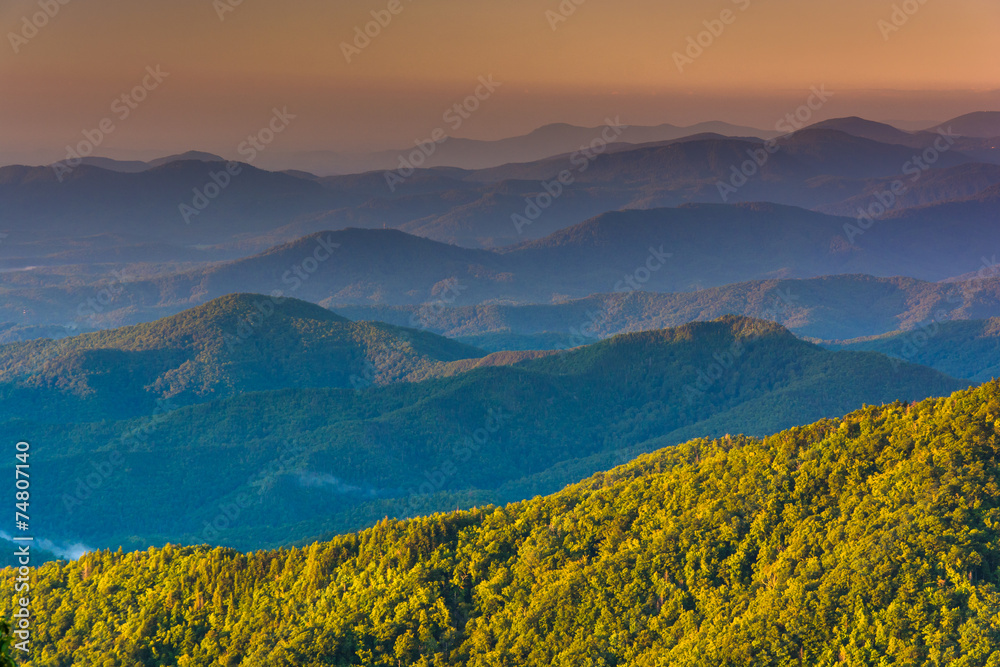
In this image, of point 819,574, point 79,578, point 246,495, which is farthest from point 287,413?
point 819,574

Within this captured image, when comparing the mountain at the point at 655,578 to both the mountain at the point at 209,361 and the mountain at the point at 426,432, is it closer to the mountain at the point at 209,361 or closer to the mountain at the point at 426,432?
the mountain at the point at 426,432

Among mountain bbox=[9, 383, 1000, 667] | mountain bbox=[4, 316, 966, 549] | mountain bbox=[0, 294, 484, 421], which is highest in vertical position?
mountain bbox=[0, 294, 484, 421]

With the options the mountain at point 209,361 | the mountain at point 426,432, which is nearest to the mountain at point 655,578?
the mountain at point 426,432

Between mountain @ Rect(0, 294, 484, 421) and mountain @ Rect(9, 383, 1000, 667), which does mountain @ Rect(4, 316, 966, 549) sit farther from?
mountain @ Rect(9, 383, 1000, 667)

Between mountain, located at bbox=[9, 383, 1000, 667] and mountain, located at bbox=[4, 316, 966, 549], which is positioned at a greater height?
mountain, located at bbox=[4, 316, 966, 549]

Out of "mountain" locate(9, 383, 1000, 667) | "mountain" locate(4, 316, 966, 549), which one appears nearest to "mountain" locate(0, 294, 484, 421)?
"mountain" locate(4, 316, 966, 549)
